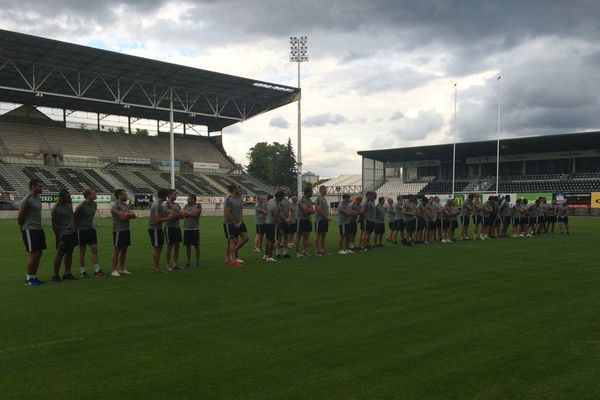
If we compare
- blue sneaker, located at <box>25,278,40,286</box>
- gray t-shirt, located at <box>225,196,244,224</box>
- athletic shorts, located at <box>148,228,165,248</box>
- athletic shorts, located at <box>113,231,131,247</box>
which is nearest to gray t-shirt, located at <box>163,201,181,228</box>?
athletic shorts, located at <box>148,228,165,248</box>

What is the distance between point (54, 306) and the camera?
24.1 ft

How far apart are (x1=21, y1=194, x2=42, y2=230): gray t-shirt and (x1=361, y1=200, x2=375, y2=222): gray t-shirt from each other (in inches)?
353

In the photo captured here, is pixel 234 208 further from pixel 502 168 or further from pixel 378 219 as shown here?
pixel 502 168

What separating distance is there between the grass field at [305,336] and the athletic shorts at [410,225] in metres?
6.90

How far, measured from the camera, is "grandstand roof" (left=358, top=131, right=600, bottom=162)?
54.9 meters

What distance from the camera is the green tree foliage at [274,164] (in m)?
96.4

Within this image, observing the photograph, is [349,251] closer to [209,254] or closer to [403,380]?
[209,254]

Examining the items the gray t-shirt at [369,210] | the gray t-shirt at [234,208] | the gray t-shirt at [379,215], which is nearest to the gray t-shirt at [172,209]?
the gray t-shirt at [234,208]

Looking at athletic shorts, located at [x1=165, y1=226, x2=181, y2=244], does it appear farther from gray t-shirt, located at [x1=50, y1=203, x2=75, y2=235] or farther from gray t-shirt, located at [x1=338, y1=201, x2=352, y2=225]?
gray t-shirt, located at [x1=338, y1=201, x2=352, y2=225]

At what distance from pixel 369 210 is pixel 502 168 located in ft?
178

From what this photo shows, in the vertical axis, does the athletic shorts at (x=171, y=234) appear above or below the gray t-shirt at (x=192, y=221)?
below

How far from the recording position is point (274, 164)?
10369 cm

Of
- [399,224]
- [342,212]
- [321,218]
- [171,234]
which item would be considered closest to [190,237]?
[171,234]

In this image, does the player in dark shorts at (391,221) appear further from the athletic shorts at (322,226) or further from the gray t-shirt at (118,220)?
the gray t-shirt at (118,220)
